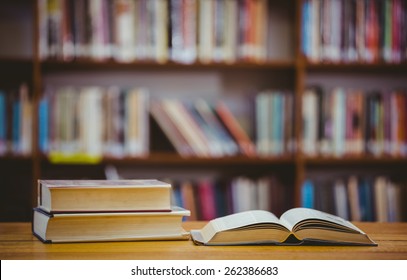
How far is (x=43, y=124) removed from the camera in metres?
Result: 2.86

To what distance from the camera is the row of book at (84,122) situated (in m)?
2.87

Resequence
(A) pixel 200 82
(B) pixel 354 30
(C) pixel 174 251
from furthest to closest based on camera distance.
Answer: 1. (A) pixel 200 82
2. (B) pixel 354 30
3. (C) pixel 174 251

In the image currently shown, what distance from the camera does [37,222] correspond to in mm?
1346

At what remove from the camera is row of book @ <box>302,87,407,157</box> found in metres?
2.96

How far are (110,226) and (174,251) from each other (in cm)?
15

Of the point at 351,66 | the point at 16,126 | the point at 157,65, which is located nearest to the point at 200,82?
the point at 157,65

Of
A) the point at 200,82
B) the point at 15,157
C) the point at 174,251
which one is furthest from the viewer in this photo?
the point at 200,82

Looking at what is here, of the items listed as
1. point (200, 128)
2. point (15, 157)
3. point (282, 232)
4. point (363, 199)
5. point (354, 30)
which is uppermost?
point (354, 30)

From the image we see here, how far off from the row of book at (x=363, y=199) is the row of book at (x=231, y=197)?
143mm

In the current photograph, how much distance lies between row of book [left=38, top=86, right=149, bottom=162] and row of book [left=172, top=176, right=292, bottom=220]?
1.22ft

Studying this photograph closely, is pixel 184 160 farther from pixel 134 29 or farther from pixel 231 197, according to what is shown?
pixel 134 29

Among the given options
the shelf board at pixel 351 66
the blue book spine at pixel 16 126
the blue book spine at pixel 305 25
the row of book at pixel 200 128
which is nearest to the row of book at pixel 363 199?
the row of book at pixel 200 128
